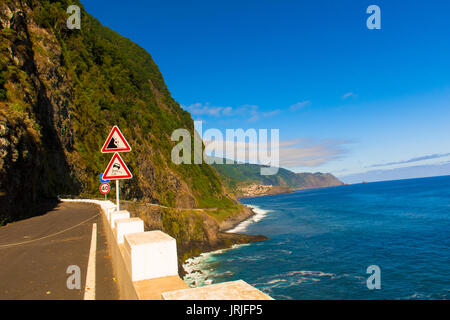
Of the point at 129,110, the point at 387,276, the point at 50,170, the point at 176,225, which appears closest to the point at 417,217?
the point at 387,276

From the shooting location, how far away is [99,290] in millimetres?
5801

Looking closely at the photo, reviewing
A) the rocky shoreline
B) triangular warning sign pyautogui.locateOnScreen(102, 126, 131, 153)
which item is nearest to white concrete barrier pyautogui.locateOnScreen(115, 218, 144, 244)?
triangular warning sign pyautogui.locateOnScreen(102, 126, 131, 153)

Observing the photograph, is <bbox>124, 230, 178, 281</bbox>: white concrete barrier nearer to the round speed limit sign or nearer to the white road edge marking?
the white road edge marking

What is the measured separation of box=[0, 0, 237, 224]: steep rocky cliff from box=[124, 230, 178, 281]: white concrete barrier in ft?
51.2

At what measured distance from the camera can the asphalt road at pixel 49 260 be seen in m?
5.81

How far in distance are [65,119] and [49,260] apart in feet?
100

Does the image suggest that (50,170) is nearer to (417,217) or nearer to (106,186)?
(106,186)

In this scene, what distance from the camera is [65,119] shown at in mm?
33875

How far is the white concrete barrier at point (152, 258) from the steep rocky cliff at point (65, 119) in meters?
15.6

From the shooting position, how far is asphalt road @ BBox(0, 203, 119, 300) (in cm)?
581

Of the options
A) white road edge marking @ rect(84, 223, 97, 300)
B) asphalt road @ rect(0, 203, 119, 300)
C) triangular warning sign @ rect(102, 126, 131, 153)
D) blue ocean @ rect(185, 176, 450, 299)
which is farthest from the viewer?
blue ocean @ rect(185, 176, 450, 299)

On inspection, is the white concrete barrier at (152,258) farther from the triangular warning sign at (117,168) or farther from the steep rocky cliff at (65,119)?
the steep rocky cliff at (65,119)

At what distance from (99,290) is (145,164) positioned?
45188mm
